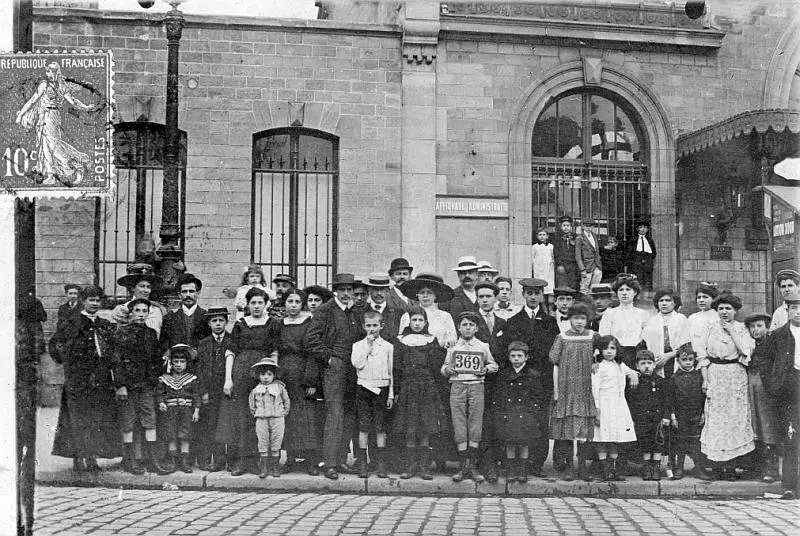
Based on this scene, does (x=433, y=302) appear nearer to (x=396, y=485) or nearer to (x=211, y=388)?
(x=396, y=485)

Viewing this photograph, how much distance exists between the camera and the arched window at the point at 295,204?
12969 mm

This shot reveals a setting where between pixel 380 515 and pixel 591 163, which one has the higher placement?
pixel 591 163

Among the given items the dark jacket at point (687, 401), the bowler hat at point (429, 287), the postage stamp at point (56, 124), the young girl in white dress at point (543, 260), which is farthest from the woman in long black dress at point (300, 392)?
the young girl in white dress at point (543, 260)

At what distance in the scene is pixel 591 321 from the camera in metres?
8.92

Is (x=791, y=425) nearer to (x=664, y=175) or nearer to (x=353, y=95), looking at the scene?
(x=664, y=175)

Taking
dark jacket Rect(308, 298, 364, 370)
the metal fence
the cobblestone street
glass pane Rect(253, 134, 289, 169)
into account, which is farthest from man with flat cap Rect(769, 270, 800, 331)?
glass pane Rect(253, 134, 289, 169)

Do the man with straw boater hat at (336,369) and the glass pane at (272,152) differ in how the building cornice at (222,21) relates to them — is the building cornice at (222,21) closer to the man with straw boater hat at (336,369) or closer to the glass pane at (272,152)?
the glass pane at (272,152)

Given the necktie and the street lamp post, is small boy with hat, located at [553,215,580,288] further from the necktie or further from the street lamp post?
the street lamp post

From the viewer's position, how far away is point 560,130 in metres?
13.8

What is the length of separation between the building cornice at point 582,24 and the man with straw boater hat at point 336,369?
6.31 metres

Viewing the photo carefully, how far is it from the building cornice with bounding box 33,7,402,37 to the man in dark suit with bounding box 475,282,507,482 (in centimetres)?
565

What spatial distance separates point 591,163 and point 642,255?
1689 mm

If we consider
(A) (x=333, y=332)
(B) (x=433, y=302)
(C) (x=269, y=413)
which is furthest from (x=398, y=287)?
(C) (x=269, y=413)

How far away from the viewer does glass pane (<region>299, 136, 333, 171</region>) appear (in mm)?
13148
